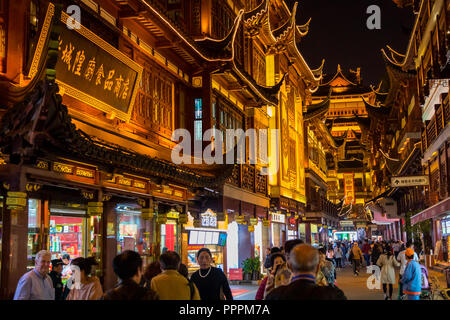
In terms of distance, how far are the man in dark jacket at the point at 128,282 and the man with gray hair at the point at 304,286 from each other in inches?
41.5

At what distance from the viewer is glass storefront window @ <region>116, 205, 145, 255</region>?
14.6 m

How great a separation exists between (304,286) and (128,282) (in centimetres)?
151

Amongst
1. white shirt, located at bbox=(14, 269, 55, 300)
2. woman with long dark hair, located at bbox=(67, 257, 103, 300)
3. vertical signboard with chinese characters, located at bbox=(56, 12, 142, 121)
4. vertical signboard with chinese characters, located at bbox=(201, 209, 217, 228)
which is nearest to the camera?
woman with long dark hair, located at bbox=(67, 257, 103, 300)

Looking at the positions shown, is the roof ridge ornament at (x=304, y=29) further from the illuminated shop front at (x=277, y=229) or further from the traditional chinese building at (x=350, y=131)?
Result: the traditional chinese building at (x=350, y=131)

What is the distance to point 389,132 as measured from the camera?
54031 millimetres

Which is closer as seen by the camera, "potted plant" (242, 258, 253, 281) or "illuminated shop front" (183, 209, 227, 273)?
"illuminated shop front" (183, 209, 227, 273)

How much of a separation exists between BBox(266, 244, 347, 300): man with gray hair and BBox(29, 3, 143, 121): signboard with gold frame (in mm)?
7367

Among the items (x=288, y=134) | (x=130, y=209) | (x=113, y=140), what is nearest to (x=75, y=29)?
(x=113, y=140)

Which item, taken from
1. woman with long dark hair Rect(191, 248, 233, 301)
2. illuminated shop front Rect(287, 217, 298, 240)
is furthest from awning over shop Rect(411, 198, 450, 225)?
woman with long dark hair Rect(191, 248, 233, 301)

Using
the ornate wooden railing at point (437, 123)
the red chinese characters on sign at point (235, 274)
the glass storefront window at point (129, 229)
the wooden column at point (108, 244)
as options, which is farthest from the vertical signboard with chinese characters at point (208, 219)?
the ornate wooden railing at point (437, 123)

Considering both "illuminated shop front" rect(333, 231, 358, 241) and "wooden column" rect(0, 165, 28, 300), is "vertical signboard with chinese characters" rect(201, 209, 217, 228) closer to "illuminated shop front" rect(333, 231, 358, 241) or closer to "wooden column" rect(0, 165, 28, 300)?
"wooden column" rect(0, 165, 28, 300)

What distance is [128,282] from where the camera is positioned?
4648 millimetres
